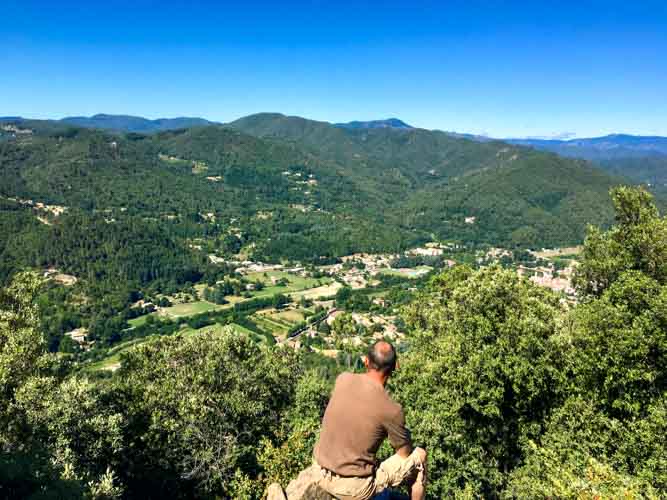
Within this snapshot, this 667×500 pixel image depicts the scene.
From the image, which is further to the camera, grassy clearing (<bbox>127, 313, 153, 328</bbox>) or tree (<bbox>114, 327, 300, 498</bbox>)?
grassy clearing (<bbox>127, 313, 153, 328</bbox>)

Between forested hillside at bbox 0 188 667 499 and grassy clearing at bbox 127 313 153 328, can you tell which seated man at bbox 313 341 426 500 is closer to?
forested hillside at bbox 0 188 667 499

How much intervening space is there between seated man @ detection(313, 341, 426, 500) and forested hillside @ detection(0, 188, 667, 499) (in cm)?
877

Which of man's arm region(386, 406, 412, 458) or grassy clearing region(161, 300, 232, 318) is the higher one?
man's arm region(386, 406, 412, 458)

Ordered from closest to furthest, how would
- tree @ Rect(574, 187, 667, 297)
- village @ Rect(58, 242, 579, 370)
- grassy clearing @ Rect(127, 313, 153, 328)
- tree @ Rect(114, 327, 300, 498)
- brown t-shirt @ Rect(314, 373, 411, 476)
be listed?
brown t-shirt @ Rect(314, 373, 411, 476) < tree @ Rect(114, 327, 300, 498) < tree @ Rect(574, 187, 667, 297) < village @ Rect(58, 242, 579, 370) < grassy clearing @ Rect(127, 313, 153, 328)

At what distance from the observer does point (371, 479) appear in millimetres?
6598

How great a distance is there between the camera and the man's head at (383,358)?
6.38m

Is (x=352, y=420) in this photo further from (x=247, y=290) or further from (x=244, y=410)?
(x=247, y=290)

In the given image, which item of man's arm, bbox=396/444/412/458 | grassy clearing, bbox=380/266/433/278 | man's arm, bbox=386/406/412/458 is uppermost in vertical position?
man's arm, bbox=386/406/412/458

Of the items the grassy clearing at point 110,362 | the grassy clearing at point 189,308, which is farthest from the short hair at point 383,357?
the grassy clearing at point 189,308

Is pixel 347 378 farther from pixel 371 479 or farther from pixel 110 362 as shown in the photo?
pixel 110 362

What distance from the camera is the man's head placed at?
6.38 metres

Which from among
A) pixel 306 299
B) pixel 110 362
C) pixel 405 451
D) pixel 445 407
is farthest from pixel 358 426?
pixel 306 299

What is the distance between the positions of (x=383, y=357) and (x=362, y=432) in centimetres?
116

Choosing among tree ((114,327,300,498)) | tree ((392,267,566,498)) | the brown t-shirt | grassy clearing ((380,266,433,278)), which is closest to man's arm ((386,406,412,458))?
the brown t-shirt
